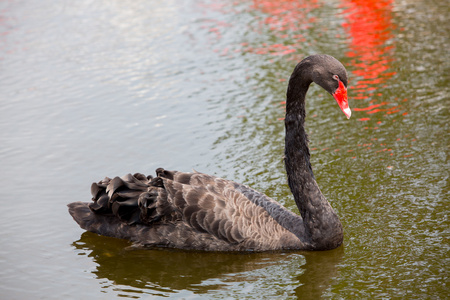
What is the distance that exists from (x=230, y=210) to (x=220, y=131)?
3.02 metres

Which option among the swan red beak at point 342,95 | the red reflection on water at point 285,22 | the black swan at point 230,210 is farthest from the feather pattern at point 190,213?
the red reflection on water at point 285,22

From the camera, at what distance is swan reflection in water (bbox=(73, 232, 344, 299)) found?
5836 mm

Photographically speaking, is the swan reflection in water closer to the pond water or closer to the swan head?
the pond water

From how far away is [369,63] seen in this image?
1121 cm

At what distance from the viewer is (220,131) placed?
9250 mm

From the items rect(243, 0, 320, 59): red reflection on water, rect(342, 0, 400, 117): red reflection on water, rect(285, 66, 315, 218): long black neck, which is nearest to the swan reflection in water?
rect(285, 66, 315, 218): long black neck

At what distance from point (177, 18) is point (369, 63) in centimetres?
489

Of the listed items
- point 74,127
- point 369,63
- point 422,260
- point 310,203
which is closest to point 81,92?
point 74,127

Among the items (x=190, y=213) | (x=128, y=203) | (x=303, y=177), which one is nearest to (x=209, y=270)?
(x=190, y=213)

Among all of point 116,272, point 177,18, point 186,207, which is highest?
point 177,18

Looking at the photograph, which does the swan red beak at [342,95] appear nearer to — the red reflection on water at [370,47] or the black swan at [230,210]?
the black swan at [230,210]

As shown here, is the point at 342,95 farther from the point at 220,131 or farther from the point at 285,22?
Answer: the point at 285,22

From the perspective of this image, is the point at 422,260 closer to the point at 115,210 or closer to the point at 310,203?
the point at 310,203

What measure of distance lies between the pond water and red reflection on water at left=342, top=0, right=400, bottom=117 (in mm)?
44
